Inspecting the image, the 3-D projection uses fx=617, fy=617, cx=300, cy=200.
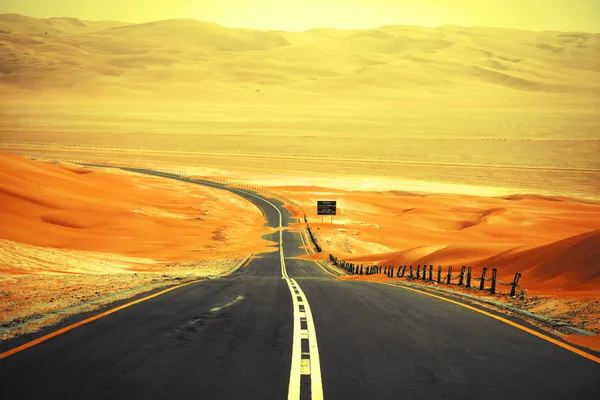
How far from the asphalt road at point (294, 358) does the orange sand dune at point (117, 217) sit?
1272 inches

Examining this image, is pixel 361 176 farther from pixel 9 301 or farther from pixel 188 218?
pixel 9 301

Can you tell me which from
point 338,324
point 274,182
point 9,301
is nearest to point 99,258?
point 9,301

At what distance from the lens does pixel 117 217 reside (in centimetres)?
6091

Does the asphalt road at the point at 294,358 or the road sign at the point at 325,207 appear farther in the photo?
the road sign at the point at 325,207

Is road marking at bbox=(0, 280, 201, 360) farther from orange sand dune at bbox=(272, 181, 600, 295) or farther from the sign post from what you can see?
the sign post

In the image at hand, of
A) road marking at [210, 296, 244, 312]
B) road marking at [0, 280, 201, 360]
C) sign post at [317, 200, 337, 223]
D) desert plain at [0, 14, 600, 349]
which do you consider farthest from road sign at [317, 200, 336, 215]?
road marking at [0, 280, 201, 360]

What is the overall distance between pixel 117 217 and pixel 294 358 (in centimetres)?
5568

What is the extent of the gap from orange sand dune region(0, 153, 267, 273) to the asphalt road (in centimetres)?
3232

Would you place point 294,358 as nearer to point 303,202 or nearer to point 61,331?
point 61,331

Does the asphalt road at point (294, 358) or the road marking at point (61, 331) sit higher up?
the asphalt road at point (294, 358)

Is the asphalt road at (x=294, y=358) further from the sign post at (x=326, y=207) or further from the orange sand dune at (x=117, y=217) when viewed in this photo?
the sign post at (x=326, y=207)

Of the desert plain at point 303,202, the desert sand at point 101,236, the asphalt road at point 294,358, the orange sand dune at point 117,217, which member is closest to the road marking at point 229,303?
the asphalt road at point 294,358

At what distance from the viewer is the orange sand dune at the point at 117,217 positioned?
45.7 meters

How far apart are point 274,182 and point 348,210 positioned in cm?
3249
